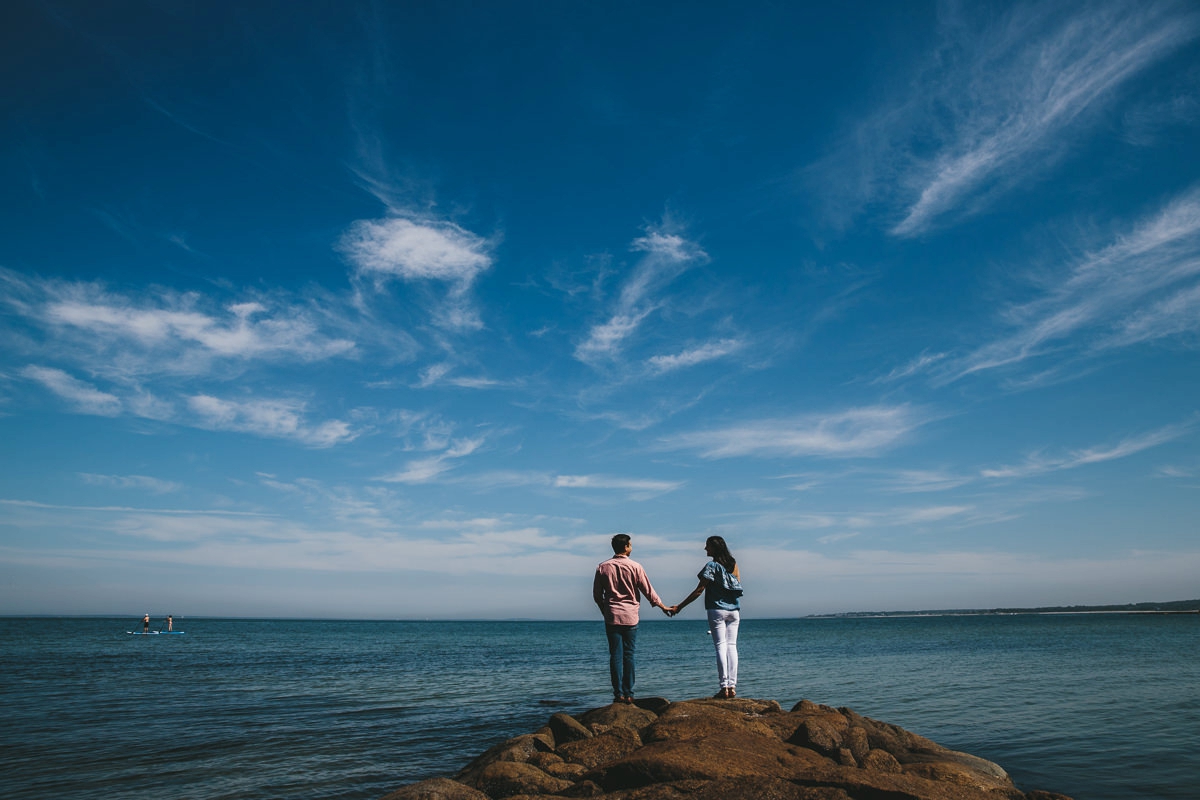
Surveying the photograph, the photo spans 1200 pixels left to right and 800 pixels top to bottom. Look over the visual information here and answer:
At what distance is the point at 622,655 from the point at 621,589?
3.87 ft

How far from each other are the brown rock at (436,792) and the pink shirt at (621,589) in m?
3.40

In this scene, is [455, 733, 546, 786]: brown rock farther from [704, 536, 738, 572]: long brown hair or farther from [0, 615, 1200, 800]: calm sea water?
[704, 536, 738, 572]: long brown hair

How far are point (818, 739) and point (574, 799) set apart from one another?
3.64 m

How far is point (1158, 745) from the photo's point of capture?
13.3m

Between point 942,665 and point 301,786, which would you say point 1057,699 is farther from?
point 301,786

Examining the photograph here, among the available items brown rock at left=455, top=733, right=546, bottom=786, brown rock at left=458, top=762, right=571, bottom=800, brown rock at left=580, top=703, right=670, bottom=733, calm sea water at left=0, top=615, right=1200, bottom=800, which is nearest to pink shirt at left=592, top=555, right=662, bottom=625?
brown rock at left=580, top=703, right=670, bottom=733

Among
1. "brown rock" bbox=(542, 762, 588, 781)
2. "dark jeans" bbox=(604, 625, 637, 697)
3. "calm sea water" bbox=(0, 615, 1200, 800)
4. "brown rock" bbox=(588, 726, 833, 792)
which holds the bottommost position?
"calm sea water" bbox=(0, 615, 1200, 800)

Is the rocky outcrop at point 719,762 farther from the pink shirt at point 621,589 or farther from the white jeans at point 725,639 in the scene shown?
the pink shirt at point 621,589

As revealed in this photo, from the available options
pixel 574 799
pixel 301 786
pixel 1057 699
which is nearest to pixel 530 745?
pixel 574 799

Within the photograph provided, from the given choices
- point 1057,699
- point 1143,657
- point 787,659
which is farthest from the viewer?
point 787,659

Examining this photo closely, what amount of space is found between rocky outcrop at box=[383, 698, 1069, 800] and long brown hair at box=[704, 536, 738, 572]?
2055mm

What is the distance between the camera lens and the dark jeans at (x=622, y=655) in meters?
10.4

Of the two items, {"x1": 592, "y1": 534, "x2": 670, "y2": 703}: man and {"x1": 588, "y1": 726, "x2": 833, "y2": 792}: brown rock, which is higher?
{"x1": 592, "y1": 534, "x2": 670, "y2": 703}: man

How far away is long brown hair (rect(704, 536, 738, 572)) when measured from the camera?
1048cm
